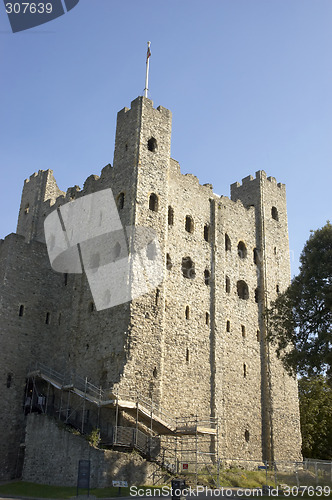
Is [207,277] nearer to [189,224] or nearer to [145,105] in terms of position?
[189,224]

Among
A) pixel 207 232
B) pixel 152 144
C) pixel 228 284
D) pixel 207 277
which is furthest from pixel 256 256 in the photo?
pixel 152 144

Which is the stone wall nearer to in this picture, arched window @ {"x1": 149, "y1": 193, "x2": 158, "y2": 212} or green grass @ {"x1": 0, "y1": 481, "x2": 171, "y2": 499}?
green grass @ {"x1": 0, "y1": 481, "x2": 171, "y2": 499}

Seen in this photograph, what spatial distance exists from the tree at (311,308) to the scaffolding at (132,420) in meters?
5.58

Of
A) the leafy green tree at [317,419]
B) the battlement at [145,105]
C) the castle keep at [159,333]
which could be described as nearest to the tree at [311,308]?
the castle keep at [159,333]

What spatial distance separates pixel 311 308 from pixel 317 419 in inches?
696

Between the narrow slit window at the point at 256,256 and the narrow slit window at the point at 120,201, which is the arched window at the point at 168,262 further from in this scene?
the narrow slit window at the point at 256,256

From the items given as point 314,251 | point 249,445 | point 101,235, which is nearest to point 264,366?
point 249,445

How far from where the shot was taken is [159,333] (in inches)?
1056

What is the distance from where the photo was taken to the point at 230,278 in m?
33.3

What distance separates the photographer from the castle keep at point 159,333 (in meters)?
25.9

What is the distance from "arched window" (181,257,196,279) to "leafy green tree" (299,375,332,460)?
13.9 meters

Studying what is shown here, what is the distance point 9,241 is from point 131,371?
37.4 ft

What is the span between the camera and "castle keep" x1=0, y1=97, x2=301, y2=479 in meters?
25.9

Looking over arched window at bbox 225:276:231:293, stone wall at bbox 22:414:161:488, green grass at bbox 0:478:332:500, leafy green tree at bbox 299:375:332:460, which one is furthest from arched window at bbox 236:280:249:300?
stone wall at bbox 22:414:161:488
